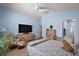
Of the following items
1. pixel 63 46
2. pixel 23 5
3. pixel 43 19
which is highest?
pixel 23 5

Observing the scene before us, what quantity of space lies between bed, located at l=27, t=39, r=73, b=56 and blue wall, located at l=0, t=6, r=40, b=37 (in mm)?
144

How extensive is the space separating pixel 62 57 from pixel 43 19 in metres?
0.62

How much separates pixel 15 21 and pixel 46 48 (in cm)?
60

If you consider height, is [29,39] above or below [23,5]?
below

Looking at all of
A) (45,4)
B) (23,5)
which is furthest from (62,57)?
(23,5)

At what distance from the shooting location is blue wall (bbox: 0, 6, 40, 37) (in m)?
2.20

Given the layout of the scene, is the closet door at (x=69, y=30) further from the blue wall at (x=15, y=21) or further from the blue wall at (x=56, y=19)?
the blue wall at (x=15, y=21)

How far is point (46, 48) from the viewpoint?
2219mm

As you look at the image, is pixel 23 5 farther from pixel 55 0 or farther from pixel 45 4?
pixel 55 0

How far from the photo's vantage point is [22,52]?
7.25 ft

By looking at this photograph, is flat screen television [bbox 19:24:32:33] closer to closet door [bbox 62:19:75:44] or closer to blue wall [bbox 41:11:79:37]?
blue wall [bbox 41:11:79:37]

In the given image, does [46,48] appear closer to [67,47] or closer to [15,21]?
[67,47]

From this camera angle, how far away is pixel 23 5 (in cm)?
222

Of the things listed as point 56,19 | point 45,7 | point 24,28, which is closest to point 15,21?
point 24,28
